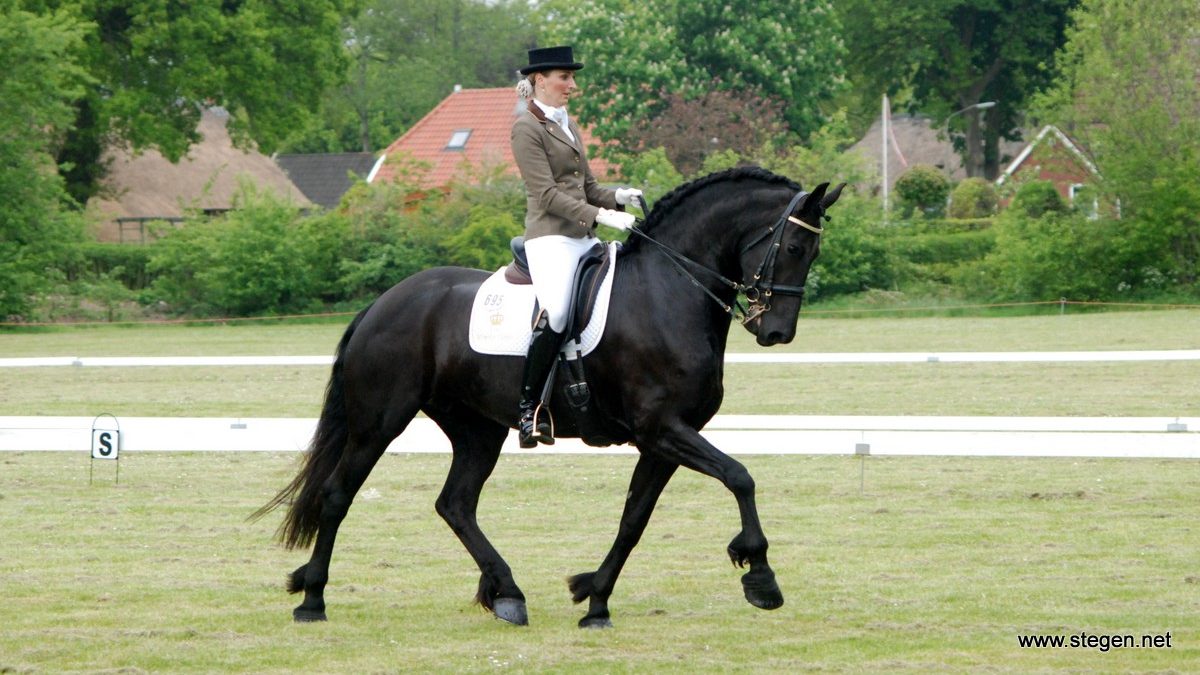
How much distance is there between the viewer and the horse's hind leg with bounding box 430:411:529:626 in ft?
23.0

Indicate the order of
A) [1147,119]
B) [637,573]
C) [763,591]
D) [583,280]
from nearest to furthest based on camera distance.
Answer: [763,591]
[583,280]
[637,573]
[1147,119]

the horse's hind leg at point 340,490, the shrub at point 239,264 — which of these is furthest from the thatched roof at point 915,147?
the horse's hind leg at point 340,490

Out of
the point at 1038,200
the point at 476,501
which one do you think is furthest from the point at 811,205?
the point at 1038,200

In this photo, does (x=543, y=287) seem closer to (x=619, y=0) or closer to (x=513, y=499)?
(x=513, y=499)

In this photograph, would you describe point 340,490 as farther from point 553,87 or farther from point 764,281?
point 764,281

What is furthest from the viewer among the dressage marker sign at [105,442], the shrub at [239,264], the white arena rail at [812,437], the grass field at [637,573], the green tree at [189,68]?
the green tree at [189,68]

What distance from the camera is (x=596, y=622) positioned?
679 cm

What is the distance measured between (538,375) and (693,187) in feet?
3.73

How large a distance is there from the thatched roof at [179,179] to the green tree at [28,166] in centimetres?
1656

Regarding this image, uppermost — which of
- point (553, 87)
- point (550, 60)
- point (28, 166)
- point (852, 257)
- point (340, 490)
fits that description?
point (550, 60)

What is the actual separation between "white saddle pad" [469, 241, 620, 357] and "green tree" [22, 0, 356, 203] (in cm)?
3828

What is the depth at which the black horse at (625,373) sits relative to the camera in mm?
6746

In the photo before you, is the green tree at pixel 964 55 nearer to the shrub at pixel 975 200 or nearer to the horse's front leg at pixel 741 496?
the shrub at pixel 975 200

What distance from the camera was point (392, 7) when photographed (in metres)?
96.4
